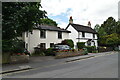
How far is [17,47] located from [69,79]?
8982 mm

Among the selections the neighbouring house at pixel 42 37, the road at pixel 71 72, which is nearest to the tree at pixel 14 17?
the road at pixel 71 72

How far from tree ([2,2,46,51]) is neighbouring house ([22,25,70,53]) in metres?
9.00

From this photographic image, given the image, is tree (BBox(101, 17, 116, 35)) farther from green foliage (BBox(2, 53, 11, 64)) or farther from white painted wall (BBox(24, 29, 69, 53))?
green foliage (BBox(2, 53, 11, 64))

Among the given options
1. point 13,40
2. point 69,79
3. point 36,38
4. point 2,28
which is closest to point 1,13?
point 2,28

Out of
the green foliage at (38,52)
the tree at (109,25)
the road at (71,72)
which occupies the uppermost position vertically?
the tree at (109,25)

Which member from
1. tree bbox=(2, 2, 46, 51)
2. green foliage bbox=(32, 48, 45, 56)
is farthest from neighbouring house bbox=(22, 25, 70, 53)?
tree bbox=(2, 2, 46, 51)

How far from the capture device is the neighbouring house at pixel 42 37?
22.8 metres

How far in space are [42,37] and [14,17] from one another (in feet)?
43.6

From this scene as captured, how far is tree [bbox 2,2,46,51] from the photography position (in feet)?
38.2

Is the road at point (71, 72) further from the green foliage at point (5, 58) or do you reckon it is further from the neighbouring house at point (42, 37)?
the neighbouring house at point (42, 37)

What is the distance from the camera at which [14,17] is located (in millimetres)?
11781

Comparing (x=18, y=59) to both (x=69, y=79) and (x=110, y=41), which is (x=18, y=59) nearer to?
(x=69, y=79)

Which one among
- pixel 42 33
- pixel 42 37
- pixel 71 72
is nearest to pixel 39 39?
pixel 42 37

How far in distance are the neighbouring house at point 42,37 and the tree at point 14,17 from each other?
29.5ft
